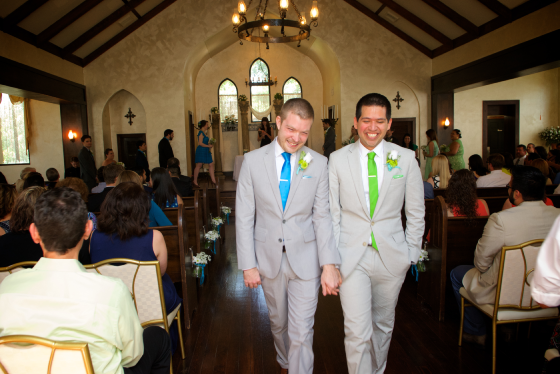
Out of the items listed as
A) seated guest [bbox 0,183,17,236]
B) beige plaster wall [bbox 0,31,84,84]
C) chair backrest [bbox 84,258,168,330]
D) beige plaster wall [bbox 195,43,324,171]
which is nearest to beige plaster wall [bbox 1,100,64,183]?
beige plaster wall [bbox 0,31,84,84]

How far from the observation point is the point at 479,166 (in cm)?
569

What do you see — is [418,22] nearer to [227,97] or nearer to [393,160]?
[227,97]

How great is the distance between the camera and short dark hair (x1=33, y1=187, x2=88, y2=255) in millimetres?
1392

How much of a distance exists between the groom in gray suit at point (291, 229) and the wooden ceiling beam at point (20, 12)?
282 inches

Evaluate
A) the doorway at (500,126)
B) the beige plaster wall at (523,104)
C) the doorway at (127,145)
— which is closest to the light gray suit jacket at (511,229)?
the beige plaster wall at (523,104)

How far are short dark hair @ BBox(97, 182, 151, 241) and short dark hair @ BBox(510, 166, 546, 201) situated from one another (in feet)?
8.11

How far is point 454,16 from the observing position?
839 cm

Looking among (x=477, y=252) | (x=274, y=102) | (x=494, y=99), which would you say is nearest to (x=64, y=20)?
(x=274, y=102)

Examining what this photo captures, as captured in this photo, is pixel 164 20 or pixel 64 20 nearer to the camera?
pixel 64 20

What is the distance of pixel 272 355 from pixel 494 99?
1176cm

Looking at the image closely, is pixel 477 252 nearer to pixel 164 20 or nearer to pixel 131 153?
pixel 164 20

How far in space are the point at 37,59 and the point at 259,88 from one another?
735cm

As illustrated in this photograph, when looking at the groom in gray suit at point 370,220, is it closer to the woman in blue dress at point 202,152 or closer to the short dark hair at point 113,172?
the short dark hair at point 113,172

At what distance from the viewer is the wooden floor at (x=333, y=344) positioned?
268 centimetres
